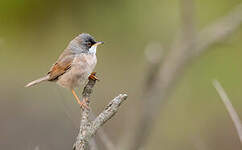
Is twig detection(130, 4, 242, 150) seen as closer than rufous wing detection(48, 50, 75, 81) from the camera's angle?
Yes

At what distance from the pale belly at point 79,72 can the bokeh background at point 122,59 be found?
3.74m

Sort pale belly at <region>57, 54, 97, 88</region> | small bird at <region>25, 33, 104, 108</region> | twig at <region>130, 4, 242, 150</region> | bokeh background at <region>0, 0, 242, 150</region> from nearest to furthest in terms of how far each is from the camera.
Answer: pale belly at <region>57, 54, 97, 88</region> < small bird at <region>25, 33, 104, 108</region> < twig at <region>130, 4, 242, 150</region> < bokeh background at <region>0, 0, 242, 150</region>

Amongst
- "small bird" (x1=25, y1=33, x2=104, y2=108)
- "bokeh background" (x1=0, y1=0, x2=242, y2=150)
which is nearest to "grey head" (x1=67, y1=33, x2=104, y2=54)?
"small bird" (x1=25, y1=33, x2=104, y2=108)

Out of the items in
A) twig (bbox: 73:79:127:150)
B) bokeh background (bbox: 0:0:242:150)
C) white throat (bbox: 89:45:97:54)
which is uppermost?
twig (bbox: 73:79:127:150)

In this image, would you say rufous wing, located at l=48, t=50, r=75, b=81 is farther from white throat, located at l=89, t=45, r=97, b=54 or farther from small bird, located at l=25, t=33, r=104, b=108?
white throat, located at l=89, t=45, r=97, b=54

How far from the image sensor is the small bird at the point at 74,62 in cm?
525

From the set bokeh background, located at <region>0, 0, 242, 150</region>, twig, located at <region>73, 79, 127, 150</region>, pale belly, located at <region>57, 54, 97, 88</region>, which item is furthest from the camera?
bokeh background, located at <region>0, 0, 242, 150</region>

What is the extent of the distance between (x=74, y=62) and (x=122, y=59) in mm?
6210

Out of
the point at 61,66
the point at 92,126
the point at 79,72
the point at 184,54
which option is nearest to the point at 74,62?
the point at 61,66

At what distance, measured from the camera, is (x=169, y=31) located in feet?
37.7

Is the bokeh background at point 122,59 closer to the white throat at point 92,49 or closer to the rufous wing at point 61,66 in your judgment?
the rufous wing at point 61,66

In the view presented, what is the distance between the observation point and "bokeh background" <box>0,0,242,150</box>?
9.80 m

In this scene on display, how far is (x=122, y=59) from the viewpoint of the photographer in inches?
461

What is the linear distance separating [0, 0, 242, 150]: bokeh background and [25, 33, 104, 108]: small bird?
3.61 meters
